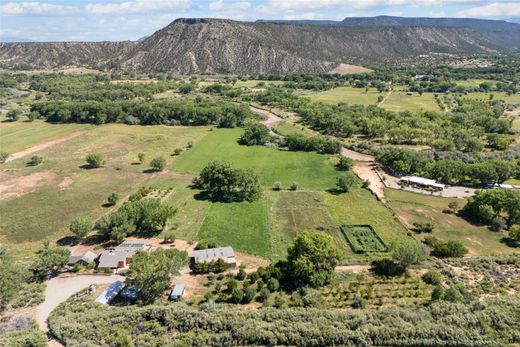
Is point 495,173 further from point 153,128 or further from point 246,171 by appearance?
point 153,128

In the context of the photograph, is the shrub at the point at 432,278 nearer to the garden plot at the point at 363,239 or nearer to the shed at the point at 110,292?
the garden plot at the point at 363,239

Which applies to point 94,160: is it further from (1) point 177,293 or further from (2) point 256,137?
(1) point 177,293

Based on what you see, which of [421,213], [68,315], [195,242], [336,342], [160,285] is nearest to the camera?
[336,342]

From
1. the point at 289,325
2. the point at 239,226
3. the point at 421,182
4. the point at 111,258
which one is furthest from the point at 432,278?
the point at 111,258

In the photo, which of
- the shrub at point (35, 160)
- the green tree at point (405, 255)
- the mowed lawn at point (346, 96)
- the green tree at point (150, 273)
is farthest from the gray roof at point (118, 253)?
the mowed lawn at point (346, 96)

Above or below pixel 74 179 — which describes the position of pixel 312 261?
above

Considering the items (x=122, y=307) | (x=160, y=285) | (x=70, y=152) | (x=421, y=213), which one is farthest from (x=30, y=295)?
(x=70, y=152)
